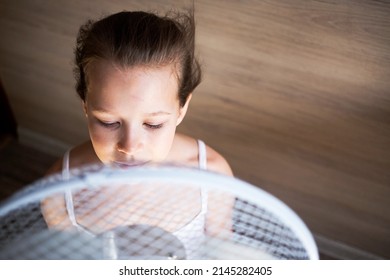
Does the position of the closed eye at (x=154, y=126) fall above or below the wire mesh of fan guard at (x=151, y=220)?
above

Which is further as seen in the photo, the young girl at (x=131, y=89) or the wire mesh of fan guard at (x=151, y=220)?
the young girl at (x=131, y=89)

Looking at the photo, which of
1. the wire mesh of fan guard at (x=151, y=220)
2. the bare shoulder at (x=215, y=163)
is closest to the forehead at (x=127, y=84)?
the wire mesh of fan guard at (x=151, y=220)

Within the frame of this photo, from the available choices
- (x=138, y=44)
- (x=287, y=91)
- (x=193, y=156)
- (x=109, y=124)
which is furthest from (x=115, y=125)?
(x=287, y=91)

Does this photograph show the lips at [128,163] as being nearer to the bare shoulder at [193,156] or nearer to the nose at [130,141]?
the nose at [130,141]

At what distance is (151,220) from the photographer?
656 millimetres

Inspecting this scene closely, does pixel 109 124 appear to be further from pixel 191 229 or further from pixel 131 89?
pixel 191 229

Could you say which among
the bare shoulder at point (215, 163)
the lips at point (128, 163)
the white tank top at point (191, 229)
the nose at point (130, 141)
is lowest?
the white tank top at point (191, 229)

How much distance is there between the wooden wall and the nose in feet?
0.96

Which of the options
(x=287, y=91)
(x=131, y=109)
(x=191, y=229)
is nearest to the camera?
(x=131, y=109)

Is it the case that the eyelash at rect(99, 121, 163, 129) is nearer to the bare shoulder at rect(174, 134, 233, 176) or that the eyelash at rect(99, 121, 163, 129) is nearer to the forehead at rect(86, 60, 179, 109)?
the forehead at rect(86, 60, 179, 109)

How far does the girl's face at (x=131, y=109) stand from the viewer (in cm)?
56

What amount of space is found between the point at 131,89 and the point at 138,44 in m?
0.07

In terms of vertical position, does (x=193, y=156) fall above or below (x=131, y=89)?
below

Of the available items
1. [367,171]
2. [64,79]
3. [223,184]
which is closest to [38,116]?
[64,79]
